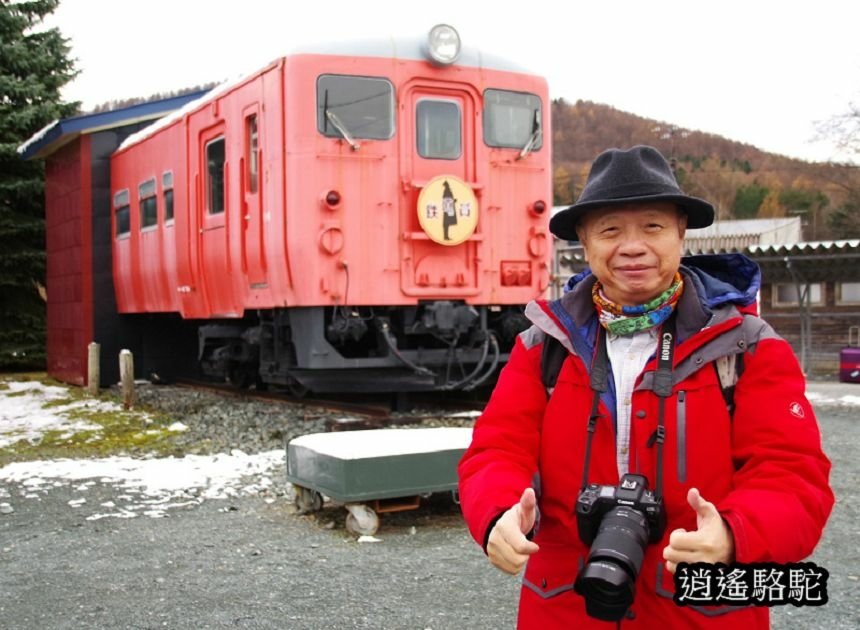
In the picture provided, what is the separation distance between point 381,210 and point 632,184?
25.6 ft

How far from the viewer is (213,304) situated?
11625 millimetres

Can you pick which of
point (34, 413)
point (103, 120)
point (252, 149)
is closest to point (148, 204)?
point (103, 120)

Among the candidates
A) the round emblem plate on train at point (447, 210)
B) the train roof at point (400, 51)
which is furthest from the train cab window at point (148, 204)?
the round emblem plate on train at point (447, 210)

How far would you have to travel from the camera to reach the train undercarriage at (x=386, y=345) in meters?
9.84

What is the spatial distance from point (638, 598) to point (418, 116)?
8.63 meters

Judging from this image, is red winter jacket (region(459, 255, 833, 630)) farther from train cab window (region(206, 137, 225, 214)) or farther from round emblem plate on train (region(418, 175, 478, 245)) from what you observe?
train cab window (region(206, 137, 225, 214))

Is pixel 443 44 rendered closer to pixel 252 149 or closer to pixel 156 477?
pixel 252 149

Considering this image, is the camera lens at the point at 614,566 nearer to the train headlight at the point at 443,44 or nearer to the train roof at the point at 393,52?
the train roof at the point at 393,52

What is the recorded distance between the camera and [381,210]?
390 inches

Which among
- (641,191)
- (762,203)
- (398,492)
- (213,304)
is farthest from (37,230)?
(762,203)

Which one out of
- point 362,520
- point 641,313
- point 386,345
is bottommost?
point 362,520

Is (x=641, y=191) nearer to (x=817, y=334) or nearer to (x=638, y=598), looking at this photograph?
(x=638, y=598)

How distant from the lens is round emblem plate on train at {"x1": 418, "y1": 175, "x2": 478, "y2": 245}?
32.6ft

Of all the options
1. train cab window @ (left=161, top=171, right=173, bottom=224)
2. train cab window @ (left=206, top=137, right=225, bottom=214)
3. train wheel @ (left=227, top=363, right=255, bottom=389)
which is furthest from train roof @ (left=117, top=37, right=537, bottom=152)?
train wheel @ (left=227, top=363, right=255, bottom=389)
